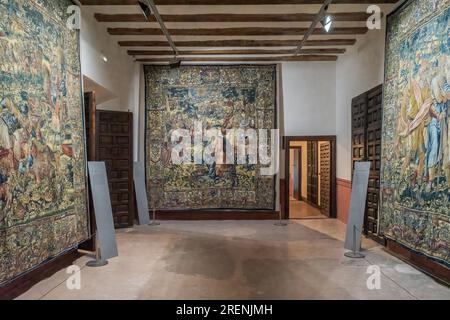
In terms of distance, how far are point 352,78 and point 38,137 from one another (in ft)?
20.6

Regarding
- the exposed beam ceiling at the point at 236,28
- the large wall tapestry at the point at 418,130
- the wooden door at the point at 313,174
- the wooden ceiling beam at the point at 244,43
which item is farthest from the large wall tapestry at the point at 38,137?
the wooden door at the point at 313,174

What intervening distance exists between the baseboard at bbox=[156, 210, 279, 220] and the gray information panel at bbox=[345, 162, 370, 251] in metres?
3.17

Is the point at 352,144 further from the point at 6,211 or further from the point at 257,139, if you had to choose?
the point at 6,211

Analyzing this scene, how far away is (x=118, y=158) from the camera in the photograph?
287 inches

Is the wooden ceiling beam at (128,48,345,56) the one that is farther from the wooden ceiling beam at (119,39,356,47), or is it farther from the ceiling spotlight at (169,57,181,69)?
the wooden ceiling beam at (119,39,356,47)

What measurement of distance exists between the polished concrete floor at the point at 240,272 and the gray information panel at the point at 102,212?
199mm

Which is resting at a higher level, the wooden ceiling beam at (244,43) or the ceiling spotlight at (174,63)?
the wooden ceiling beam at (244,43)

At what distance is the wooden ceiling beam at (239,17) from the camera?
5777 millimetres

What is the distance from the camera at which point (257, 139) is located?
8461mm

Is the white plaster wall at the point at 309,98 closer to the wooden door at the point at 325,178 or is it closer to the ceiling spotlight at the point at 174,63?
the wooden door at the point at 325,178

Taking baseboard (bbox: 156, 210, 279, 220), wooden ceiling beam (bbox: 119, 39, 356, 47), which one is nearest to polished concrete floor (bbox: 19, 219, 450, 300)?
baseboard (bbox: 156, 210, 279, 220)

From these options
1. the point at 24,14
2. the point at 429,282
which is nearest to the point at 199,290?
the point at 429,282

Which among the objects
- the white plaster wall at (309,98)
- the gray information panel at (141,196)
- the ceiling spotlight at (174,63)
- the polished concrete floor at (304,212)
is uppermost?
the ceiling spotlight at (174,63)

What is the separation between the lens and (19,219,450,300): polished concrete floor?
365 centimetres
